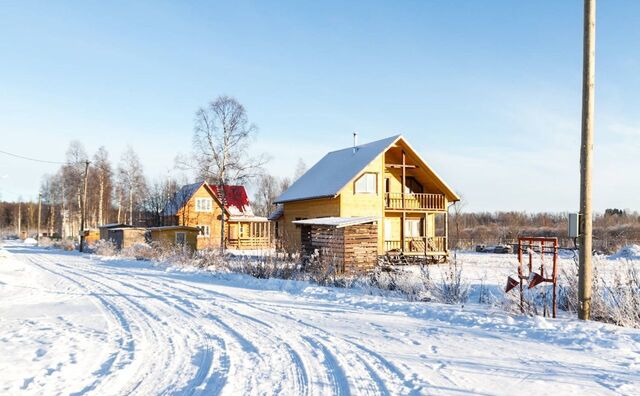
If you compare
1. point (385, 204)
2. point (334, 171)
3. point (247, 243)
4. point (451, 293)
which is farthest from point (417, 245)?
point (247, 243)

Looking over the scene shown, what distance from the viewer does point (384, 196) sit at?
27516 millimetres

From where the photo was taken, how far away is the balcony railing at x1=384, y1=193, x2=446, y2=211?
91.6 ft

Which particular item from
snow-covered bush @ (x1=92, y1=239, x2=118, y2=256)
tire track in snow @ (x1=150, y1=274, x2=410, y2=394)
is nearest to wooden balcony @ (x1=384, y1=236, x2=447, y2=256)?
snow-covered bush @ (x1=92, y1=239, x2=118, y2=256)

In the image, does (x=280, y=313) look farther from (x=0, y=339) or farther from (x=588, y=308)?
(x=588, y=308)

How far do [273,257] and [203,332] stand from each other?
9.43 meters

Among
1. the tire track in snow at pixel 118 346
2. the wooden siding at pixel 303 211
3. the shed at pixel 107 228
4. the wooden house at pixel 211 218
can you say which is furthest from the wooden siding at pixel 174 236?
the tire track in snow at pixel 118 346

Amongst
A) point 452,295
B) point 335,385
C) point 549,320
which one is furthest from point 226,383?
point 452,295

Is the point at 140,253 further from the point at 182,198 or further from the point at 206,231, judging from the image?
the point at 182,198

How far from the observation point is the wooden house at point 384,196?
2650 centimetres

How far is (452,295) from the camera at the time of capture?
11.0 m

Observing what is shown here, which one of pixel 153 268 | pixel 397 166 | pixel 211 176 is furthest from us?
pixel 211 176

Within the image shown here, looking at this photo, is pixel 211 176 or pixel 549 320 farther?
pixel 211 176

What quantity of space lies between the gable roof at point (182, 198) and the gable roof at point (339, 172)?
1329 cm

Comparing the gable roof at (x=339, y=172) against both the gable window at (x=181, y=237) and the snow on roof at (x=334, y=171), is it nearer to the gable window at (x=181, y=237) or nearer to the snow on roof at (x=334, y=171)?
the snow on roof at (x=334, y=171)
